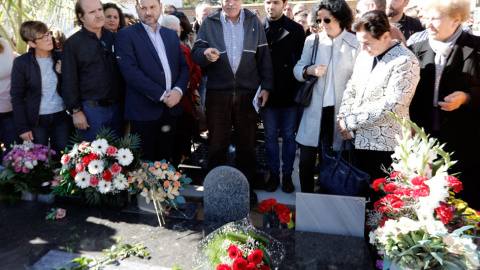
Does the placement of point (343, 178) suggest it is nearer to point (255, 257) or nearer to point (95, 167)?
point (255, 257)

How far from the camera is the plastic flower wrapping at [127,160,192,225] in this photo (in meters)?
2.92

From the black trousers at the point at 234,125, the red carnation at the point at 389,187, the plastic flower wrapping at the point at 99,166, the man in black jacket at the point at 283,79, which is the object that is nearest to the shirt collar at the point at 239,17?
the man in black jacket at the point at 283,79

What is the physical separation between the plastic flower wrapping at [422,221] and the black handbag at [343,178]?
1.29ft

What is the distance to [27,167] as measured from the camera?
10.8 feet

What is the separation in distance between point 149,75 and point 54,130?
1.16 m

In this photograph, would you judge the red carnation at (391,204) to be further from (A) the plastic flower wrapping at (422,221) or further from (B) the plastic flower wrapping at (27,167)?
(B) the plastic flower wrapping at (27,167)

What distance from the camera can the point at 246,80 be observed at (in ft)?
12.4

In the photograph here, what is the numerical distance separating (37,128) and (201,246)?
242 centimetres

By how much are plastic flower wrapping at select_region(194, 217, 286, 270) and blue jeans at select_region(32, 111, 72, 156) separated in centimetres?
224

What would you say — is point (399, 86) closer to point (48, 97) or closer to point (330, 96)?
point (330, 96)

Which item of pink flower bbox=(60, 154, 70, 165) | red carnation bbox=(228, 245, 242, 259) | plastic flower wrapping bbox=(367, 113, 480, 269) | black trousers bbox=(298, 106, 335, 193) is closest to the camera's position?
plastic flower wrapping bbox=(367, 113, 480, 269)

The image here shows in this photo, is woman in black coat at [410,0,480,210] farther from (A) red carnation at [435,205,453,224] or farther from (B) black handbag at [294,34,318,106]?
(A) red carnation at [435,205,453,224]

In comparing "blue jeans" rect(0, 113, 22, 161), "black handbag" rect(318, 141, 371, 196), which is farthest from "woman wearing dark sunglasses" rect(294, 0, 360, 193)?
"blue jeans" rect(0, 113, 22, 161)

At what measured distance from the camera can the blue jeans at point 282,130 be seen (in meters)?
3.93
